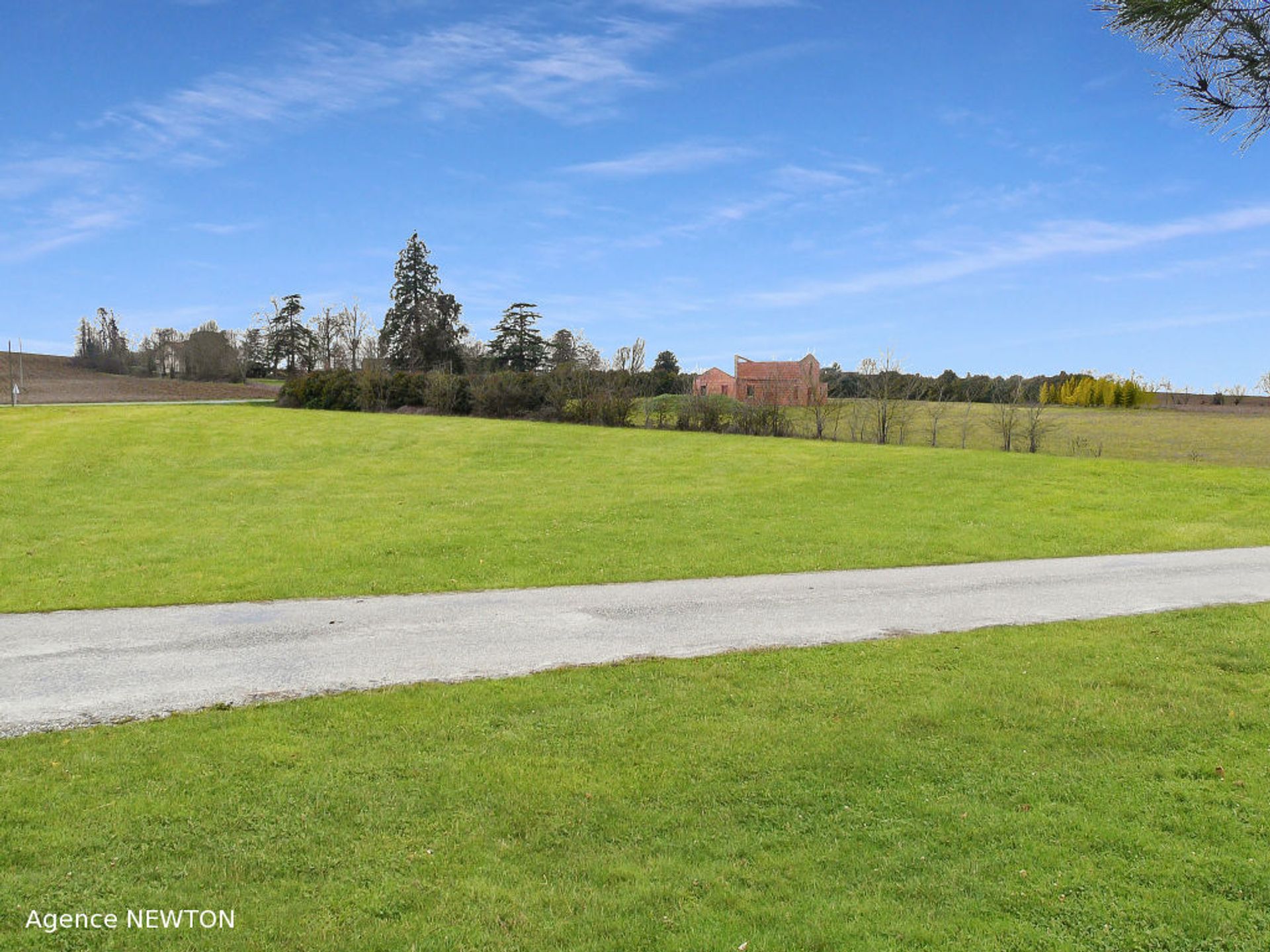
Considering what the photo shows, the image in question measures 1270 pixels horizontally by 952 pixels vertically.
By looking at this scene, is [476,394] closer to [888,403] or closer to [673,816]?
[888,403]

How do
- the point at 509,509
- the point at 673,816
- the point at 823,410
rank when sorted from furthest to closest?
the point at 823,410
the point at 509,509
the point at 673,816

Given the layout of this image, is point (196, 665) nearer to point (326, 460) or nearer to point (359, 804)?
point (359, 804)

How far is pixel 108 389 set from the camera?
139 feet

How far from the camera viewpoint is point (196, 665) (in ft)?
21.7

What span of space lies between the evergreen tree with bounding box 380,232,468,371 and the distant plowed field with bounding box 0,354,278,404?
8.59m

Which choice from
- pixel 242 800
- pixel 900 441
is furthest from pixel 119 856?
pixel 900 441

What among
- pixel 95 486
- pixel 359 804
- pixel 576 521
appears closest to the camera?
pixel 359 804

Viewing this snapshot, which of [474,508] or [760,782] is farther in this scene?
[474,508]

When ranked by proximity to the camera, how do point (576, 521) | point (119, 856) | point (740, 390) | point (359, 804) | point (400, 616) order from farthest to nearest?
point (740, 390)
point (576, 521)
point (400, 616)
point (359, 804)
point (119, 856)

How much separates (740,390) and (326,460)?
2186cm

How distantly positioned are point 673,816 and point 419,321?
53.8 m

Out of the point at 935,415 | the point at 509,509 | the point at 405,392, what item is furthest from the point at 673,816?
the point at 405,392

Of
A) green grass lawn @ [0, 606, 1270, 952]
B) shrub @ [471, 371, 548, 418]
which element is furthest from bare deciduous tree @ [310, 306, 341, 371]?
green grass lawn @ [0, 606, 1270, 952]

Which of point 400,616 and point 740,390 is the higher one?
point 740,390
